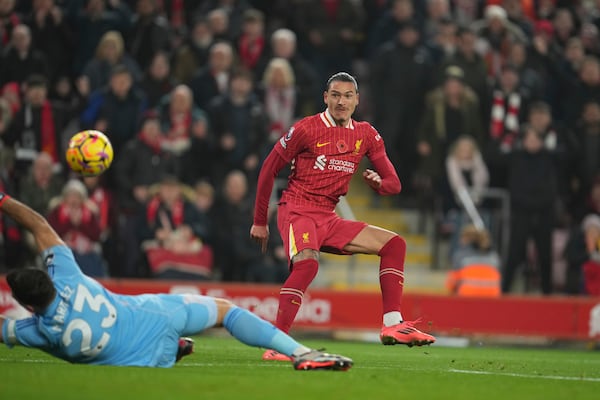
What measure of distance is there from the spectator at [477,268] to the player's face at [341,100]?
669 centimetres

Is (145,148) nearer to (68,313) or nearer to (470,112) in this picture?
(470,112)

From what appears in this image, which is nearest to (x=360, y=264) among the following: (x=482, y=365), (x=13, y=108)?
(x=13, y=108)

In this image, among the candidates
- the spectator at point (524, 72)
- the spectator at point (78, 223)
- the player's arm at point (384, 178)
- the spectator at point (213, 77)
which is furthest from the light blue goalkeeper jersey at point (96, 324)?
the spectator at point (524, 72)

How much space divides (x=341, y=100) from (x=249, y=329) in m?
2.75

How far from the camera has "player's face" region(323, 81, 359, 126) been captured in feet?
34.8

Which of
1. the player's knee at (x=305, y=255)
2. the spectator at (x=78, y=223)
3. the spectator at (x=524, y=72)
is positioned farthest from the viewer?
the spectator at (x=524, y=72)

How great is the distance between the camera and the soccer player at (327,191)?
10.5m

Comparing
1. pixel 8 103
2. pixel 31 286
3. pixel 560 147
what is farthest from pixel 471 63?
pixel 31 286

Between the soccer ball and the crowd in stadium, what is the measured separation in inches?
194

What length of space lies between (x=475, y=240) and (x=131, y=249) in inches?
186

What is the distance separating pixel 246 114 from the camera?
57.8 ft

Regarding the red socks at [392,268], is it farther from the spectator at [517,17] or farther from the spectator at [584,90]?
the spectator at [517,17]

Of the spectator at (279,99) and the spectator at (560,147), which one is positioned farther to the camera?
the spectator at (560,147)

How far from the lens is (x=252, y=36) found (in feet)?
60.7
